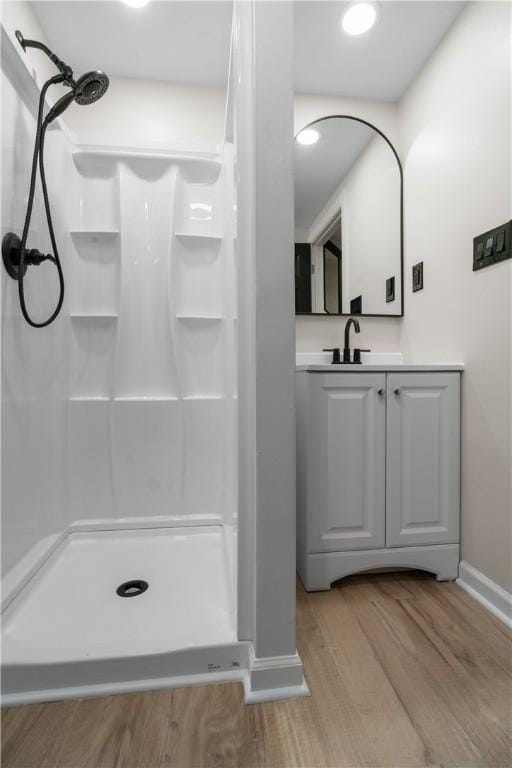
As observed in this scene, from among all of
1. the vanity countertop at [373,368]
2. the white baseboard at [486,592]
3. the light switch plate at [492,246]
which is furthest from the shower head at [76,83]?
the white baseboard at [486,592]

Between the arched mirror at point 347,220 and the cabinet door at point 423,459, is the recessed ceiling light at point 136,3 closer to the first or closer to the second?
the arched mirror at point 347,220

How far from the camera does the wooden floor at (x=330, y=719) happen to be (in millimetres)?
839

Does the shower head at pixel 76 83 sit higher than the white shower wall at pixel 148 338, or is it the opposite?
the shower head at pixel 76 83

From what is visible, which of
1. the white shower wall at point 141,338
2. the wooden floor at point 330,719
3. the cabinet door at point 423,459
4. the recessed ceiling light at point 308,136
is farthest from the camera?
the recessed ceiling light at point 308,136

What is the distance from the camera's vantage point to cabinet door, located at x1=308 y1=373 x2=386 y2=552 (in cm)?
149

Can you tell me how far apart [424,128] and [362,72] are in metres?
0.42

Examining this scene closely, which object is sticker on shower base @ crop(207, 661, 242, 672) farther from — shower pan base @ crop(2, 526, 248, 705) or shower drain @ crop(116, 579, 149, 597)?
shower drain @ crop(116, 579, 149, 597)

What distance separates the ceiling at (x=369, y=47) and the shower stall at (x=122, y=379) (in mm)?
570

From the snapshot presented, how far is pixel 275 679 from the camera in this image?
1.00 metres

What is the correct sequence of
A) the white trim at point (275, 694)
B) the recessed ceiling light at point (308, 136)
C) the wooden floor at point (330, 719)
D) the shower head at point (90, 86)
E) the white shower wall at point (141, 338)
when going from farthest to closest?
1. the recessed ceiling light at point (308, 136)
2. the white shower wall at point (141, 338)
3. the shower head at point (90, 86)
4. the white trim at point (275, 694)
5. the wooden floor at point (330, 719)

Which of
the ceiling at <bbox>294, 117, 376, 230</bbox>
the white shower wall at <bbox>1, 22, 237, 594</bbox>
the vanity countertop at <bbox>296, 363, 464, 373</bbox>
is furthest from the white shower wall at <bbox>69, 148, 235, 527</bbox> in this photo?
the vanity countertop at <bbox>296, 363, 464, 373</bbox>

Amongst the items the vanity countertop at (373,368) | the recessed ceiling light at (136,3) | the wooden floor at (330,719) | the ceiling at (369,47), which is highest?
the recessed ceiling light at (136,3)

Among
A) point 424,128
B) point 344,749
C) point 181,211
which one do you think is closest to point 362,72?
point 424,128

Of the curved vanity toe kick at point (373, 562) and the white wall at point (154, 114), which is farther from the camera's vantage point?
the white wall at point (154, 114)
